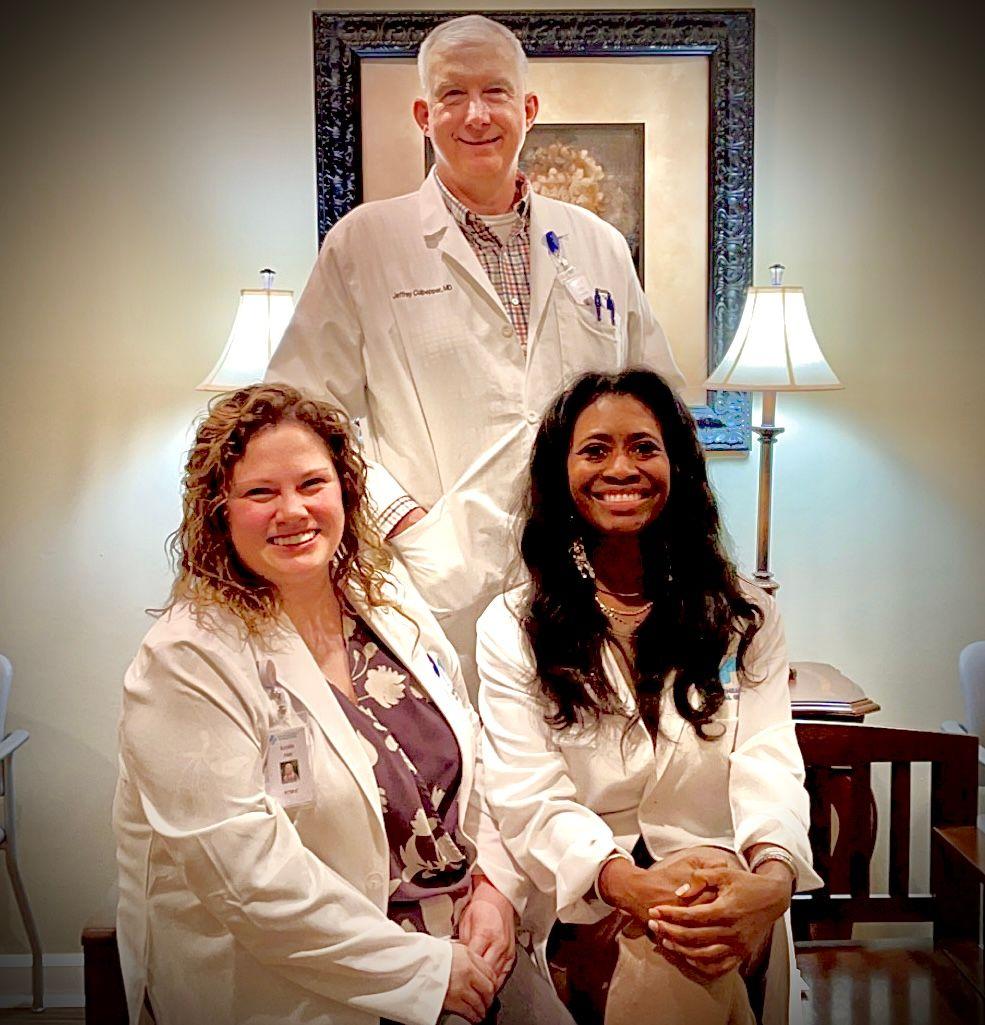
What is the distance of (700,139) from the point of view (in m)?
2.78

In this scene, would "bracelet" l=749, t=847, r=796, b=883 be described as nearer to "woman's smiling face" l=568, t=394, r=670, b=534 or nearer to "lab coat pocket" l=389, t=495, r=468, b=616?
"woman's smiling face" l=568, t=394, r=670, b=534

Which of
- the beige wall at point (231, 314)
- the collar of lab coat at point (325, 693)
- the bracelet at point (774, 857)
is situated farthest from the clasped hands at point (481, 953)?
the beige wall at point (231, 314)

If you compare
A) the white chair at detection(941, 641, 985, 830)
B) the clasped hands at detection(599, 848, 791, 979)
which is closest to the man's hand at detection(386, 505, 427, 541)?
the clasped hands at detection(599, 848, 791, 979)

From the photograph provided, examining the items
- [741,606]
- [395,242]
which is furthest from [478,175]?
[741,606]

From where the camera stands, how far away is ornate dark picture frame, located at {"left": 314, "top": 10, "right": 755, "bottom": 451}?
2.71m

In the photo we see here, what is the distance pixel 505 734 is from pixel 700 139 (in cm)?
162

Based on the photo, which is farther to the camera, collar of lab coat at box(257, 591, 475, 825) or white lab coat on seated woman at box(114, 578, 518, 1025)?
collar of lab coat at box(257, 591, 475, 825)

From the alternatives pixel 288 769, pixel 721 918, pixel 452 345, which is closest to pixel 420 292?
pixel 452 345

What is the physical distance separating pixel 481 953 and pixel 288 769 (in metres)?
0.36

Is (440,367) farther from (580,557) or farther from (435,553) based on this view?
(580,557)

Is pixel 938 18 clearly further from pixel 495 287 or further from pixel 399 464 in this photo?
pixel 399 464

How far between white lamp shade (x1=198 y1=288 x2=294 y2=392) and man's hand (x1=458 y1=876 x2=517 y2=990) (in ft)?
4.15

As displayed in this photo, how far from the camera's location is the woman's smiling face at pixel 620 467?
5.71 ft

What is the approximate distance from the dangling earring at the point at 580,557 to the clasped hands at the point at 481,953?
452mm
